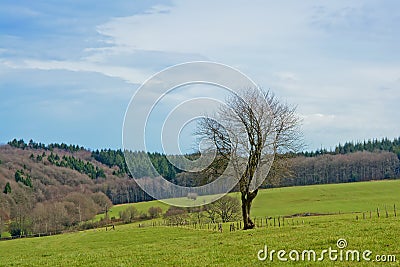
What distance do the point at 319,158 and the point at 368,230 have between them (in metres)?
179

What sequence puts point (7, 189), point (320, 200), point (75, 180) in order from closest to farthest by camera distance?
point (320, 200), point (7, 189), point (75, 180)

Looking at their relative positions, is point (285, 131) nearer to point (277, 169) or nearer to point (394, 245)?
point (277, 169)

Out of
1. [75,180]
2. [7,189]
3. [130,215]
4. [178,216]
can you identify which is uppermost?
[75,180]

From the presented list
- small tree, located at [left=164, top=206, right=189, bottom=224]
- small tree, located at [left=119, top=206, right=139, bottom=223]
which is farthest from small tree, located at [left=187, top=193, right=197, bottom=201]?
small tree, located at [left=119, top=206, right=139, bottom=223]

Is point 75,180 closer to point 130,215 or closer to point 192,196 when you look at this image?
point 130,215

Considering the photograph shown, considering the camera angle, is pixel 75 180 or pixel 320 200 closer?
pixel 320 200

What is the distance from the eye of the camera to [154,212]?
328 feet

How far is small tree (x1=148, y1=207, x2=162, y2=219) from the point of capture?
99.3m

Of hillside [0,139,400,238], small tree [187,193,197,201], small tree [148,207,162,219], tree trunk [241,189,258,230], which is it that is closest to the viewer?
small tree [187,193,197,201]

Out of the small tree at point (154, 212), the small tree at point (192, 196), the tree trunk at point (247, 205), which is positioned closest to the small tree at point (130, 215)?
the small tree at point (154, 212)

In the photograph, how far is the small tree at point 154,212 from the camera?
99.3 meters

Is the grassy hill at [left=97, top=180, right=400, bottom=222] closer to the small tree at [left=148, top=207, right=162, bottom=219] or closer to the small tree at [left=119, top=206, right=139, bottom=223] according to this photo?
the small tree at [left=148, top=207, right=162, bottom=219]

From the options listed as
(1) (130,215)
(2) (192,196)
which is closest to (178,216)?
(1) (130,215)

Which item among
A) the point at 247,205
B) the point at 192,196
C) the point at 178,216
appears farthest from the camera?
→ the point at 178,216
